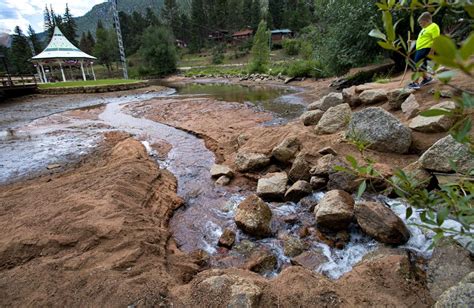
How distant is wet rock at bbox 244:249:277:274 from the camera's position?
137 inches

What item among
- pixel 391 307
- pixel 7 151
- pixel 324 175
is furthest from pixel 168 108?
pixel 391 307

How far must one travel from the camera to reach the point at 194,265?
352cm

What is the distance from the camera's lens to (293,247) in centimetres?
380

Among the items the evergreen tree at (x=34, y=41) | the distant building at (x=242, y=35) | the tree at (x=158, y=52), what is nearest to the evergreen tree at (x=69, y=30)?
the evergreen tree at (x=34, y=41)

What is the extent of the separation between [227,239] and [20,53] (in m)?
69.8

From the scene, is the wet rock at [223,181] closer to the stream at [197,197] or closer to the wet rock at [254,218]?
the stream at [197,197]

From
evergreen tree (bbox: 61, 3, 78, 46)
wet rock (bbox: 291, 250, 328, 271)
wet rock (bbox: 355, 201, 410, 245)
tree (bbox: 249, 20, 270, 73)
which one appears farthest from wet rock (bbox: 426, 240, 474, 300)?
A: evergreen tree (bbox: 61, 3, 78, 46)

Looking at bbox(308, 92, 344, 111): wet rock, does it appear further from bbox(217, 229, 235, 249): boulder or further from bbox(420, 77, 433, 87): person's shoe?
bbox(217, 229, 235, 249): boulder

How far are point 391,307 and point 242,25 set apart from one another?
7891cm

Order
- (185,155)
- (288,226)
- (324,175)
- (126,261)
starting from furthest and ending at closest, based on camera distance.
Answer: (185,155) → (324,175) → (288,226) → (126,261)

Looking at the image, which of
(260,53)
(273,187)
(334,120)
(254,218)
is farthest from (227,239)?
(260,53)

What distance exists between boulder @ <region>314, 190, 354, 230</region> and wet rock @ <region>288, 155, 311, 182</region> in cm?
125

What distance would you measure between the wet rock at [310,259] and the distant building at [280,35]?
6609 cm

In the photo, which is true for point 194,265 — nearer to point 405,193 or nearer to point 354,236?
point 354,236
